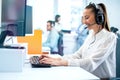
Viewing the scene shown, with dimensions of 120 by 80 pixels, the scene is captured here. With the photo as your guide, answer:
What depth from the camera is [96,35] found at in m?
1.89

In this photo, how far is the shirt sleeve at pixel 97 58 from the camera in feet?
5.46

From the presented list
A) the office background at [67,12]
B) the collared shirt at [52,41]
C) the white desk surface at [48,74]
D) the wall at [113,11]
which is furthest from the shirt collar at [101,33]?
the wall at [113,11]

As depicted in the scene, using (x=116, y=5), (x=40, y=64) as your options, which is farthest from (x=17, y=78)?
(x=116, y=5)

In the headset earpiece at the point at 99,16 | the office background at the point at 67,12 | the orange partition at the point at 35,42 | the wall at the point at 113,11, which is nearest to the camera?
the headset earpiece at the point at 99,16

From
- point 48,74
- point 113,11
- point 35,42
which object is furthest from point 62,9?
point 48,74

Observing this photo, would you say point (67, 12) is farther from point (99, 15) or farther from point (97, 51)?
point (97, 51)

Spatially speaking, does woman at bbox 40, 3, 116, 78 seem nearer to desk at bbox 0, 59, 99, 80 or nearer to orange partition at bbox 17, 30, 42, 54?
desk at bbox 0, 59, 99, 80

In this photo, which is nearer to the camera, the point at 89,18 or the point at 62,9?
the point at 89,18

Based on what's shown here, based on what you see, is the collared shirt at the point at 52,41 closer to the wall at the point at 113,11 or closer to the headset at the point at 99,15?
the wall at the point at 113,11

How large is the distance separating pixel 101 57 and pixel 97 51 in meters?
0.06

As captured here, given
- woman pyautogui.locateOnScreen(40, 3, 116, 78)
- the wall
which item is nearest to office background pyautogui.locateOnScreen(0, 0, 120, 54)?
the wall

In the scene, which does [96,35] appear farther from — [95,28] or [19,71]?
[19,71]

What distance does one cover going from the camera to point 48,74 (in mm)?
1320

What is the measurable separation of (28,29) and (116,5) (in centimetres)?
431
